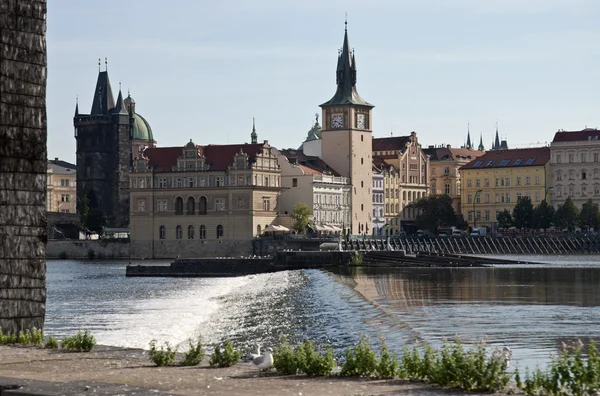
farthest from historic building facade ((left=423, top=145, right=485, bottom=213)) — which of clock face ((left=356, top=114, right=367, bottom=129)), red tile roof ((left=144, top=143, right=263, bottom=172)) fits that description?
red tile roof ((left=144, top=143, right=263, bottom=172))

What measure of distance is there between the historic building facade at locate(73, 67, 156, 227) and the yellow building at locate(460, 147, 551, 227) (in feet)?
149

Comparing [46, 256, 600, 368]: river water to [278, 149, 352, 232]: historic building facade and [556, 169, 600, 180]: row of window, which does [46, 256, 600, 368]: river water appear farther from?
[556, 169, 600, 180]: row of window

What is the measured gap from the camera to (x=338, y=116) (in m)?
148

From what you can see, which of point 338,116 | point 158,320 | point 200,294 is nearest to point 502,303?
point 158,320

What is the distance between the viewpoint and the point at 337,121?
5832 inches

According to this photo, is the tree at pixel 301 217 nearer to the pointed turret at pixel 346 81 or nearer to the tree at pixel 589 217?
the pointed turret at pixel 346 81

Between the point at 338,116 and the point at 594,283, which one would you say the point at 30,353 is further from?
the point at 338,116

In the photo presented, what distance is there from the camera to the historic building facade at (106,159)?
6585 inches

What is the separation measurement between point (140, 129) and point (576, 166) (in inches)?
2494

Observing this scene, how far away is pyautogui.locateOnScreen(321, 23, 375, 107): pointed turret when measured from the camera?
148 metres

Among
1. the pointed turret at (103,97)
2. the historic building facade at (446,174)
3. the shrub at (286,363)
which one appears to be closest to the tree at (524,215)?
the historic building facade at (446,174)

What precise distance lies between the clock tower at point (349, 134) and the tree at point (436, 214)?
10.2m

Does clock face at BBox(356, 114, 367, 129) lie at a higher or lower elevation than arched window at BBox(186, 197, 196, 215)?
higher

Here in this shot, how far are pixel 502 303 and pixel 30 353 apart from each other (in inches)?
1179
